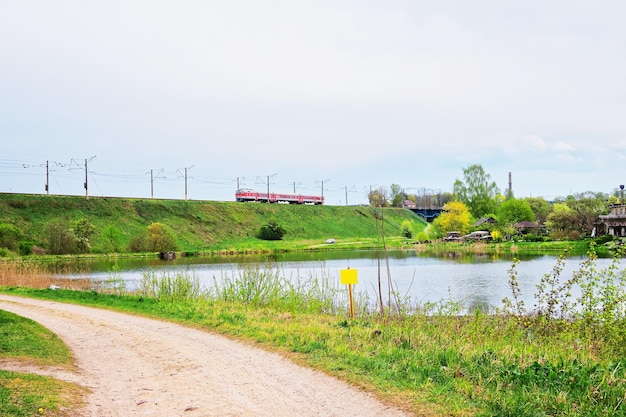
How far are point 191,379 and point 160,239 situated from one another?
67.1m

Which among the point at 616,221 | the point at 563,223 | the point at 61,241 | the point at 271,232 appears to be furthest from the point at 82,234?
the point at 616,221

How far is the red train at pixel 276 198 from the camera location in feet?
391

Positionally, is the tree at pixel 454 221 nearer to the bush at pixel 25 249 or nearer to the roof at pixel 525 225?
the roof at pixel 525 225

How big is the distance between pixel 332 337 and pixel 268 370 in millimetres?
2280

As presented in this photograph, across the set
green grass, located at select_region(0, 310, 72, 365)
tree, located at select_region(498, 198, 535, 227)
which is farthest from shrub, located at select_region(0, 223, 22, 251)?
tree, located at select_region(498, 198, 535, 227)

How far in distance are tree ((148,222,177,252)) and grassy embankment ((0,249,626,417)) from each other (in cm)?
5603

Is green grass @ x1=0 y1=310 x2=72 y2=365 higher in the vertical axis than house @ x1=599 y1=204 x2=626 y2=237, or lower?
lower

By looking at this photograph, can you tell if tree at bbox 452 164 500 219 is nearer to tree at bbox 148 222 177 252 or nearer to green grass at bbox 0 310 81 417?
tree at bbox 148 222 177 252

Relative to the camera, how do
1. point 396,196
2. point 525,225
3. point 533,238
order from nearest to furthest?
point 533,238 < point 525,225 < point 396,196

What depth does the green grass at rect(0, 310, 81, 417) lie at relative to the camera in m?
7.56

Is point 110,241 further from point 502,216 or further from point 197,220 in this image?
point 502,216

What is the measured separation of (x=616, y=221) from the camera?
74875 millimetres

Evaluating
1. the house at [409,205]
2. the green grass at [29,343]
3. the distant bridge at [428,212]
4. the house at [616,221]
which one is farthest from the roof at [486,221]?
the green grass at [29,343]

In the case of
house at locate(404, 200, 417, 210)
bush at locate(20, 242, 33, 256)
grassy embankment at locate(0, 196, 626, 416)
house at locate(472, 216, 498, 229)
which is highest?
house at locate(404, 200, 417, 210)
